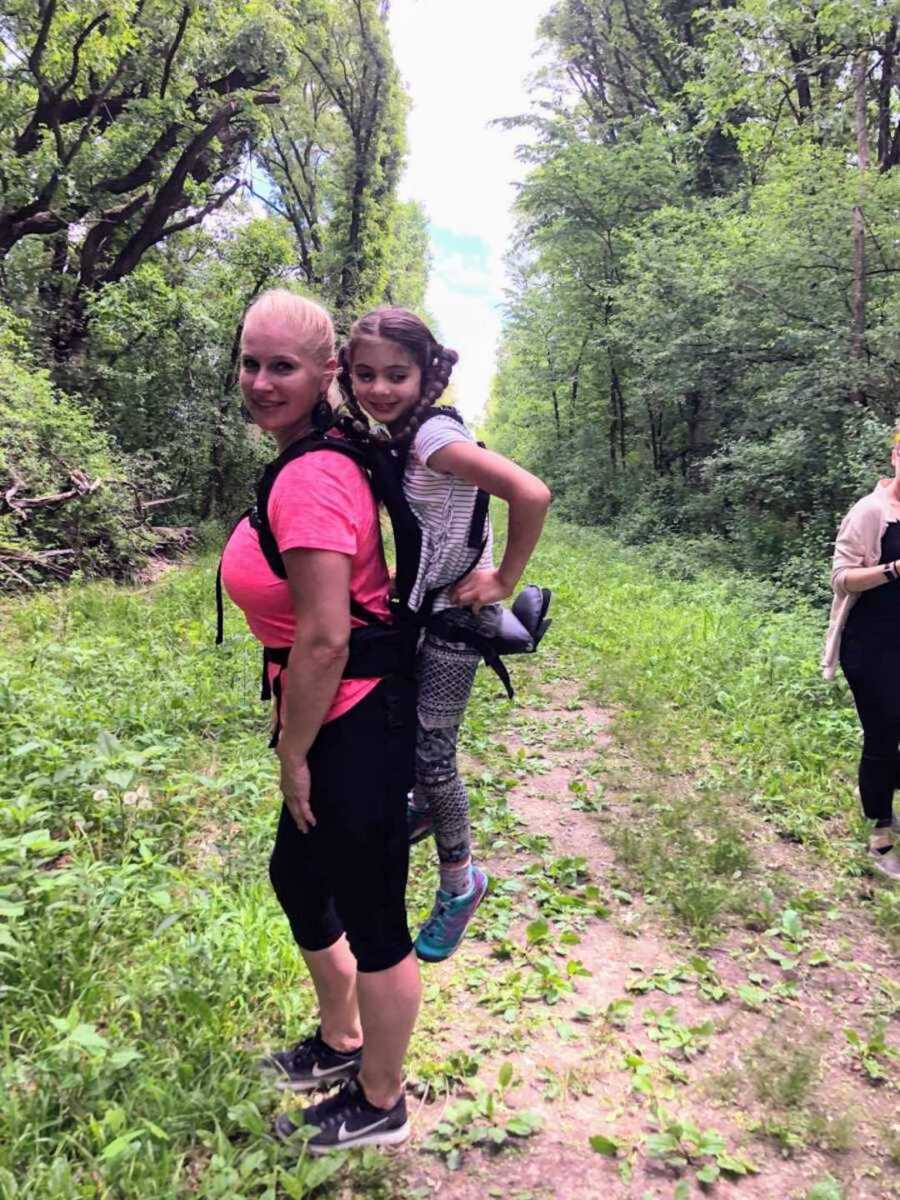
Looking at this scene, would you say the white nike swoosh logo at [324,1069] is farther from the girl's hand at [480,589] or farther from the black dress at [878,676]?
the black dress at [878,676]

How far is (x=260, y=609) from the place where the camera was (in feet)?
5.64

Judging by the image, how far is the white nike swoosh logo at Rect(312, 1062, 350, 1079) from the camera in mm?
2111

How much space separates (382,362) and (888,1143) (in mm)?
2652

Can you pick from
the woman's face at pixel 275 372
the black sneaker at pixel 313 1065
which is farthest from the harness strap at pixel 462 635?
the black sneaker at pixel 313 1065

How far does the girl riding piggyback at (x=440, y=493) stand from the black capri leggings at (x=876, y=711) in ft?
7.68

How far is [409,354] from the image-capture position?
1.88 metres

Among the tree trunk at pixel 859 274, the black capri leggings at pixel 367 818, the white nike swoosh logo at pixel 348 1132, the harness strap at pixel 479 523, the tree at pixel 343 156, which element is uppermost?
the tree at pixel 343 156

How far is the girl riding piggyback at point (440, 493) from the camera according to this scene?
1805 mm

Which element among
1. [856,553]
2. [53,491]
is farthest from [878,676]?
[53,491]

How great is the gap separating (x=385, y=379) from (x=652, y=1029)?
7.78 feet

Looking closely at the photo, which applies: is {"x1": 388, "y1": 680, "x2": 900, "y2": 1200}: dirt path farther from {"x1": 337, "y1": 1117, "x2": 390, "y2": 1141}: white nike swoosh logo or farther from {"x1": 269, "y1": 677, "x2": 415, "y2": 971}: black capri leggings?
{"x1": 269, "y1": 677, "x2": 415, "y2": 971}: black capri leggings

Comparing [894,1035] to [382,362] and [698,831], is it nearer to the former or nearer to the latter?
[698,831]

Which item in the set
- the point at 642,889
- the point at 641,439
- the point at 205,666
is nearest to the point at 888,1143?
the point at 642,889

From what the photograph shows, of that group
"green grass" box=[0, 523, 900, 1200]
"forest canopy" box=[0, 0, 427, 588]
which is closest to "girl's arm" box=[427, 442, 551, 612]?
"green grass" box=[0, 523, 900, 1200]
